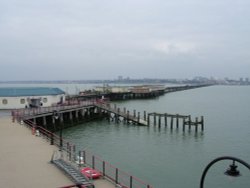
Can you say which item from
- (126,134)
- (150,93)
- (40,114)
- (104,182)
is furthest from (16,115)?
(150,93)

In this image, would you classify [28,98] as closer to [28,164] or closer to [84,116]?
[84,116]

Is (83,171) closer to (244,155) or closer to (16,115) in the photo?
(244,155)

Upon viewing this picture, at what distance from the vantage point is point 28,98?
1661 inches

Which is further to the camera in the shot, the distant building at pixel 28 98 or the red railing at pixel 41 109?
the distant building at pixel 28 98

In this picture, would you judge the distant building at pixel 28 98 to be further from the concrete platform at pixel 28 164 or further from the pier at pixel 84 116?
the concrete platform at pixel 28 164

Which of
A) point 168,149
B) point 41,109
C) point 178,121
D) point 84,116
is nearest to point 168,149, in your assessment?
point 168,149

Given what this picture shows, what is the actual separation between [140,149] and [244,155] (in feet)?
30.1

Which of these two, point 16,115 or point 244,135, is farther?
point 244,135

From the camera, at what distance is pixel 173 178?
2081 cm

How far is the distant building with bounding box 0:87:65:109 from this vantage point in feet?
135

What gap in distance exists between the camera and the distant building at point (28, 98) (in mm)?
41188

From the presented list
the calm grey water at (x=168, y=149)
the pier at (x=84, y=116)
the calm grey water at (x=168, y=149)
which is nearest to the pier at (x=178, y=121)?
the pier at (x=84, y=116)

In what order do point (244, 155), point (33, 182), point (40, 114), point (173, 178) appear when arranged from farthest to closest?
point (40, 114)
point (244, 155)
point (173, 178)
point (33, 182)

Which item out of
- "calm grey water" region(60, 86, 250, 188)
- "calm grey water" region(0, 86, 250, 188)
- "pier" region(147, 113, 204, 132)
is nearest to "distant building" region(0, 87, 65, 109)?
"calm grey water" region(0, 86, 250, 188)
